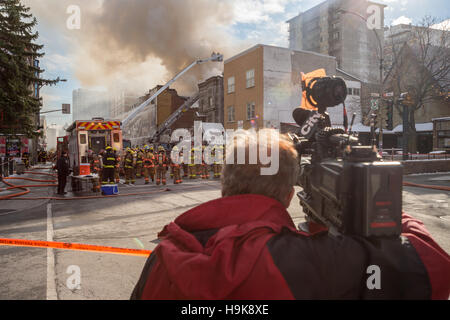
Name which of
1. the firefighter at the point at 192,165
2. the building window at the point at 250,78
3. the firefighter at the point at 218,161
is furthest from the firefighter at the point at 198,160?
the building window at the point at 250,78

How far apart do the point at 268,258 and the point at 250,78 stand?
969 inches

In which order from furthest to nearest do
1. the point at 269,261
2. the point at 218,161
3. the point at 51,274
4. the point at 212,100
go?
the point at 212,100 → the point at 218,161 → the point at 51,274 → the point at 269,261

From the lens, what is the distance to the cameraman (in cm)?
97

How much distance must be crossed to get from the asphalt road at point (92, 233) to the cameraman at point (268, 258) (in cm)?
259

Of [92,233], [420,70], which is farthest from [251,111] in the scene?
[92,233]

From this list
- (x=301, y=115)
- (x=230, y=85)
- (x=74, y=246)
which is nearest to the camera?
(x=301, y=115)

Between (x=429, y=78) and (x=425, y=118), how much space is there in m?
12.4

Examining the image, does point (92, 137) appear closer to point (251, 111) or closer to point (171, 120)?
point (251, 111)

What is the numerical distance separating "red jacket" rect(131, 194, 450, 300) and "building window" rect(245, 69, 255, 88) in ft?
78.4

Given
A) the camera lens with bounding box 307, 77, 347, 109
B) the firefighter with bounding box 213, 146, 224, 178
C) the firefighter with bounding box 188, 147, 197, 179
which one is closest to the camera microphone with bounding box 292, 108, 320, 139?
the camera lens with bounding box 307, 77, 347, 109

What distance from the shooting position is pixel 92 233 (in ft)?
18.5

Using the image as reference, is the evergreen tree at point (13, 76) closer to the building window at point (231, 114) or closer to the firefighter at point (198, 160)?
the firefighter at point (198, 160)

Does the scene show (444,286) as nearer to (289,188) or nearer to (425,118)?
(289,188)
